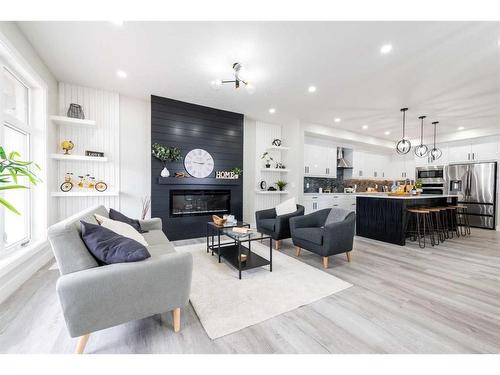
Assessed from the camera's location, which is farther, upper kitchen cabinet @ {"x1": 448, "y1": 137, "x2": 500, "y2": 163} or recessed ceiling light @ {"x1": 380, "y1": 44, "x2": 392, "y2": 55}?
upper kitchen cabinet @ {"x1": 448, "y1": 137, "x2": 500, "y2": 163}

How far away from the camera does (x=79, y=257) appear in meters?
1.43

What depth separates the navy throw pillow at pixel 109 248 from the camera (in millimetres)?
1489

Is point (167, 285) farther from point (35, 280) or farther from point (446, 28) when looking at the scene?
point (446, 28)

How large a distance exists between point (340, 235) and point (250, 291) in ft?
4.95

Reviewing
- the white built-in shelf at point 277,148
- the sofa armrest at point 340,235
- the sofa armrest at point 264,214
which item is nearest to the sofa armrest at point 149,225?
the sofa armrest at point 264,214

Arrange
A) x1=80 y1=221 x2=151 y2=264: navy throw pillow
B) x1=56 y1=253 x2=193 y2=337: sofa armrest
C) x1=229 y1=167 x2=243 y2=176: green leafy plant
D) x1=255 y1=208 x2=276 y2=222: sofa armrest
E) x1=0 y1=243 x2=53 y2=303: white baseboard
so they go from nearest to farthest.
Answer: x1=56 y1=253 x2=193 y2=337: sofa armrest, x1=80 y1=221 x2=151 y2=264: navy throw pillow, x1=0 y1=243 x2=53 y2=303: white baseboard, x1=255 y1=208 x2=276 y2=222: sofa armrest, x1=229 y1=167 x2=243 y2=176: green leafy plant

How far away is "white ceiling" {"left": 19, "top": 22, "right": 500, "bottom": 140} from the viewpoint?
231 centimetres

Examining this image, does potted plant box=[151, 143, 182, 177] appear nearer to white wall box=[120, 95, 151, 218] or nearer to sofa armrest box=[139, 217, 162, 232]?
white wall box=[120, 95, 151, 218]

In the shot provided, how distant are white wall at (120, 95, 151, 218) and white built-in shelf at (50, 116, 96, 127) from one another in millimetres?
589

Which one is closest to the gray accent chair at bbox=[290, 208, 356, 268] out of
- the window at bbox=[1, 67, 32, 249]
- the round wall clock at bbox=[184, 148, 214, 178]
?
the round wall clock at bbox=[184, 148, 214, 178]

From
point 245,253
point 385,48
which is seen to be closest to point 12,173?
point 245,253

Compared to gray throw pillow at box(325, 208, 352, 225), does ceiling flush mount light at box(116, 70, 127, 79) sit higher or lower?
higher

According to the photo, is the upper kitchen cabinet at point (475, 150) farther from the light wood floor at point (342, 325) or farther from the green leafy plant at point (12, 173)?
the green leafy plant at point (12, 173)
